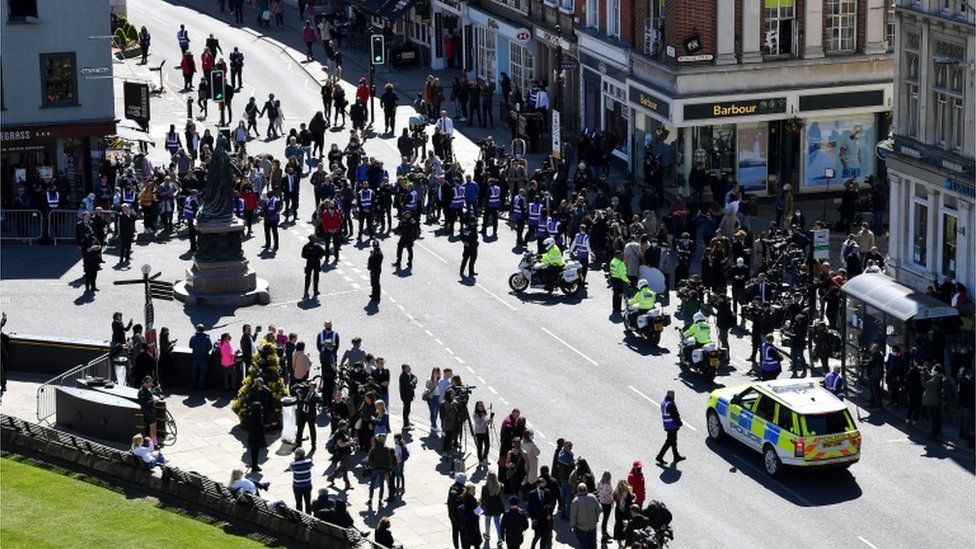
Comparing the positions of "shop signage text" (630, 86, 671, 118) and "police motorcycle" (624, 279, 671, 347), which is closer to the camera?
"police motorcycle" (624, 279, 671, 347)

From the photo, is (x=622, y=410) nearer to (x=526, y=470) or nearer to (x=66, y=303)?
(x=526, y=470)

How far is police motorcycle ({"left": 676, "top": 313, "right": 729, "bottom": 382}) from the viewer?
4897cm

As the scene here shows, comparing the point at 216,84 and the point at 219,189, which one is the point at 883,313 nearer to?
the point at 219,189

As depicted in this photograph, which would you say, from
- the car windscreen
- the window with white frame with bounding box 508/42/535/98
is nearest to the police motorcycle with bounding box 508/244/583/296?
the car windscreen

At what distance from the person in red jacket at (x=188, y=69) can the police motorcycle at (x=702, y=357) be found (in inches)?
1510

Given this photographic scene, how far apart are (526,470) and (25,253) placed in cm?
2508

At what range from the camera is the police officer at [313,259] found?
56812mm

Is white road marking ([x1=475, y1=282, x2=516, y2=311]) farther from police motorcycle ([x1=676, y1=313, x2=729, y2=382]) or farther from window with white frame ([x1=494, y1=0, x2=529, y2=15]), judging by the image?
window with white frame ([x1=494, y1=0, x2=529, y2=15])

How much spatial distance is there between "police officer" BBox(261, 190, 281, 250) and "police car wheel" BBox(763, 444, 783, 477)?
21.7 meters

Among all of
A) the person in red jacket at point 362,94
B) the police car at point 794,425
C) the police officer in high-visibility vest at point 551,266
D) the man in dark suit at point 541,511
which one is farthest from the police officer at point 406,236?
the man in dark suit at point 541,511

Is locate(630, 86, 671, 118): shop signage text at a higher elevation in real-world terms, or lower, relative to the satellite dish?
higher

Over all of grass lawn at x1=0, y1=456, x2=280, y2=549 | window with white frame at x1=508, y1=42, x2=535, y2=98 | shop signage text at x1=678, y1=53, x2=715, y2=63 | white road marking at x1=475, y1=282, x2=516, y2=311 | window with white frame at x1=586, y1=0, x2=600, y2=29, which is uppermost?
window with white frame at x1=586, y1=0, x2=600, y2=29

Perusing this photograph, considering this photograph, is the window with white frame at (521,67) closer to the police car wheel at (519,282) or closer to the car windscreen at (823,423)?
the police car wheel at (519,282)

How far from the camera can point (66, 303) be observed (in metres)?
57.0
